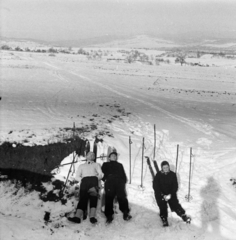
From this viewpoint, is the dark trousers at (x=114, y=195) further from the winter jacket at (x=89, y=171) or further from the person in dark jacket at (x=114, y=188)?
the winter jacket at (x=89, y=171)

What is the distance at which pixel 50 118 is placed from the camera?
513 inches

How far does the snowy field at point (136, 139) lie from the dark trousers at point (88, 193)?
42cm

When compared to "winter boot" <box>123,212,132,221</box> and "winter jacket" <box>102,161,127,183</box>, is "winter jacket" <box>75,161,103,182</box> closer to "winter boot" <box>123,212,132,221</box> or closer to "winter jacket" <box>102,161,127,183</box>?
"winter jacket" <box>102,161,127,183</box>

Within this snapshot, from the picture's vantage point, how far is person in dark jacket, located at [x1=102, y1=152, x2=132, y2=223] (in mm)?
6283

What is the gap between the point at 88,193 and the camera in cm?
654

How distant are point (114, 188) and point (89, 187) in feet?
1.96

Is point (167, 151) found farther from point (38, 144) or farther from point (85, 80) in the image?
point (85, 80)

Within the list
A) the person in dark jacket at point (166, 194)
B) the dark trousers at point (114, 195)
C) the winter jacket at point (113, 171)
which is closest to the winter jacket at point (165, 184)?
the person in dark jacket at point (166, 194)

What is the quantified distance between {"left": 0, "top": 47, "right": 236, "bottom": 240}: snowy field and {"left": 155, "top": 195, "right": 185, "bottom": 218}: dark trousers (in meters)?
0.21

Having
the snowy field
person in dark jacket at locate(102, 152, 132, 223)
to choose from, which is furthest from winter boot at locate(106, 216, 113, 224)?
the snowy field

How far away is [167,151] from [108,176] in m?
3.77

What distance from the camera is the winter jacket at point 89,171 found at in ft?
22.9

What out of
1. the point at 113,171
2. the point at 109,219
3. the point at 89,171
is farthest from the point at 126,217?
the point at 89,171

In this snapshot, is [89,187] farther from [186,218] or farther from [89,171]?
[186,218]
